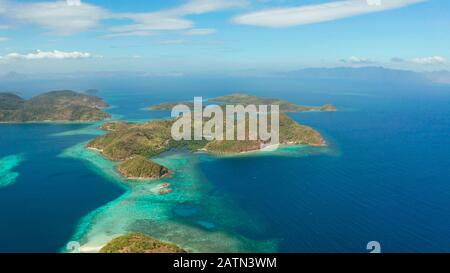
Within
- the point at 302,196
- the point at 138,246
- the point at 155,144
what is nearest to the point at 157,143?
the point at 155,144

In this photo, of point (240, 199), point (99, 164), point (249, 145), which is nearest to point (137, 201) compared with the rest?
point (240, 199)

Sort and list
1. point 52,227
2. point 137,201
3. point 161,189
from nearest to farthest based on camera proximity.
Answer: point 52,227, point 137,201, point 161,189

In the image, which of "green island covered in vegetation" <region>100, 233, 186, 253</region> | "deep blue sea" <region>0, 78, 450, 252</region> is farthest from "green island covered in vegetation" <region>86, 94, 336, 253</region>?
"green island covered in vegetation" <region>100, 233, 186, 253</region>

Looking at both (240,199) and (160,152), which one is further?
(160,152)

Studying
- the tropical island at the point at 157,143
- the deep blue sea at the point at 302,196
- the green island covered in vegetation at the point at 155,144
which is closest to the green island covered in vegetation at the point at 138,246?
the deep blue sea at the point at 302,196

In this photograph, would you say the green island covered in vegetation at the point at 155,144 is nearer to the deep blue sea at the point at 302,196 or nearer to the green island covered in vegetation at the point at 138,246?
the deep blue sea at the point at 302,196

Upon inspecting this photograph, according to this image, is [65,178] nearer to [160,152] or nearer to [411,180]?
[160,152]
